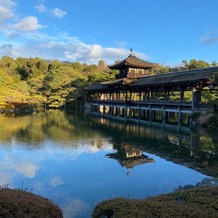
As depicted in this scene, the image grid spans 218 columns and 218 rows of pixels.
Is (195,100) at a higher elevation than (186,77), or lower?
lower

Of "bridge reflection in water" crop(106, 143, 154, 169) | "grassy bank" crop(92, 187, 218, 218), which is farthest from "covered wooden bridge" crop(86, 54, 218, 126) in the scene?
"grassy bank" crop(92, 187, 218, 218)

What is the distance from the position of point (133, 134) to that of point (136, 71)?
Result: 994 inches

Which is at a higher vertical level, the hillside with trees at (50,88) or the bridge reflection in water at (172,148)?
the hillside with trees at (50,88)

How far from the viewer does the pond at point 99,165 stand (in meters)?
10.4

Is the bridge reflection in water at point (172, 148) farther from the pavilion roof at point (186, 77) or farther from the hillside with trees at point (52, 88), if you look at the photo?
the hillside with trees at point (52, 88)

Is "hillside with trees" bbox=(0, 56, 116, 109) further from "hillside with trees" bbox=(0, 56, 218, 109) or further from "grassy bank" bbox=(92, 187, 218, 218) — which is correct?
"grassy bank" bbox=(92, 187, 218, 218)

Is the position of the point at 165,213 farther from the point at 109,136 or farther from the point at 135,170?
the point at 109,136

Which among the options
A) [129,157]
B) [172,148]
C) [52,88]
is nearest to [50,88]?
[52,88]

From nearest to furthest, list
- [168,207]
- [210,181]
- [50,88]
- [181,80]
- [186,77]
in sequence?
[168,207], [210,181], [181,80], [186,77], [50,88]

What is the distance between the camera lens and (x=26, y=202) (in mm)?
5547

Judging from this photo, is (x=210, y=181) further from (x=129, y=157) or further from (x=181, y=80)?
(x=181, y=80)

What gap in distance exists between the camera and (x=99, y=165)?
14.5m

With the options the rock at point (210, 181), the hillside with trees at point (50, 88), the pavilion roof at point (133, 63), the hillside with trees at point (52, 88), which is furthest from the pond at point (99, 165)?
the hillside with trees at point (50, 88)

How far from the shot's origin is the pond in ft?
34.1
